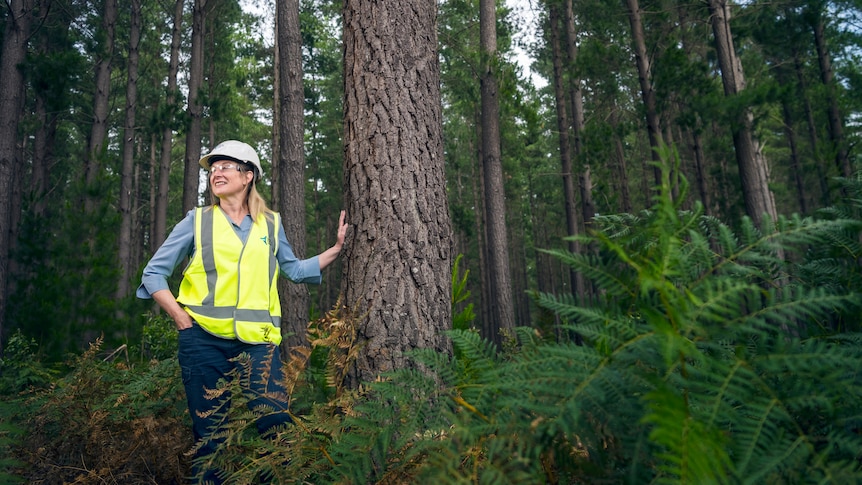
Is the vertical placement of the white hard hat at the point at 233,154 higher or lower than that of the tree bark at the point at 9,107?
lower

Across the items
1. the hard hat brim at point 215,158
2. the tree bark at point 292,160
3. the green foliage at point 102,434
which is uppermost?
the tree bark at point 292,160

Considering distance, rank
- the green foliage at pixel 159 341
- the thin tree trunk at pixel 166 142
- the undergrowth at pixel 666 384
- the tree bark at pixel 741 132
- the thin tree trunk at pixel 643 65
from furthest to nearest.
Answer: the thin tree trunk at pixel 166 142 < the thin tree trunk at pixel 643 65 < the tree bark at pixel 741 132 < the green foliage at pixel 159 341 < the undergrowth at pixel 666 384

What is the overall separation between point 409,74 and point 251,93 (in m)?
24.8

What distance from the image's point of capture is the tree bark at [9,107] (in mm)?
9367

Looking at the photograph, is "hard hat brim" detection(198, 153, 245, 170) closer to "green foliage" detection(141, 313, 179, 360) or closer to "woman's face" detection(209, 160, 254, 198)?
"woman's face" detection(209, 160, 254, 198)

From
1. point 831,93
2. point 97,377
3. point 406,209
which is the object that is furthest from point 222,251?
point 831,93

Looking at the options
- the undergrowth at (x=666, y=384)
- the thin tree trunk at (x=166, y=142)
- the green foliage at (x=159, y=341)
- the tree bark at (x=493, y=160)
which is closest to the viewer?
the undergrowth at (x=666, y=384)

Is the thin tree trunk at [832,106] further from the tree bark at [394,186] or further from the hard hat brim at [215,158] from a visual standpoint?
the hard hat brim at [215,158]

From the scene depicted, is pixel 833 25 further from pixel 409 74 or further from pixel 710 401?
pixel 710 401

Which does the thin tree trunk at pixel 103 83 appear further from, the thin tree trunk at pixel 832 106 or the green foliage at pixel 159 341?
the thin tree trunk at pixel 832 106

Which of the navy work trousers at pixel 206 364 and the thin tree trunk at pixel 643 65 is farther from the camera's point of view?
the thin tree trunk at pixel 643 65

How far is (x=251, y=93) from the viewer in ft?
83.5

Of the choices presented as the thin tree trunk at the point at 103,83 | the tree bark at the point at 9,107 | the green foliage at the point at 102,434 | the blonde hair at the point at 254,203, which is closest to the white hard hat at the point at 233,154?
the blonde hair at the point at 254,203

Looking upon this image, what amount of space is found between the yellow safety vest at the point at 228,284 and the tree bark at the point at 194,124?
1335cm
